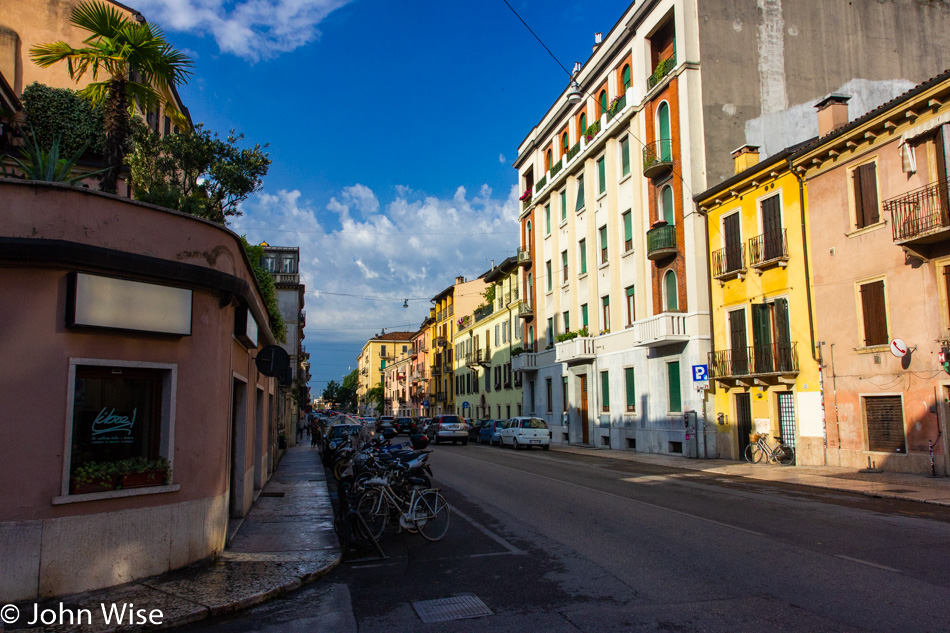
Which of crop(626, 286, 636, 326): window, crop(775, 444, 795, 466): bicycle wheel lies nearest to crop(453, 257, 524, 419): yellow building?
crop(626, 286, 636, 326): window

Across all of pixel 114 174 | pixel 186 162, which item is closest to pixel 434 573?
pixel 114 174

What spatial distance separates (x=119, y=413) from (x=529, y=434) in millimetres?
26272

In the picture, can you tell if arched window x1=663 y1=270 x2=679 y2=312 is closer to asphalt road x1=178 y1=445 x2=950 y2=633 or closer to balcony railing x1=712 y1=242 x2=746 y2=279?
balcony railing x1=712 y1=242 x2=746 y2=279

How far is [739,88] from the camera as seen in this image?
2723 centimetres

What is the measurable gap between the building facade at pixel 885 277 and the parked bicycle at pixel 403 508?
13.6m

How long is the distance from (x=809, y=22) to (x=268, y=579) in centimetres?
3119

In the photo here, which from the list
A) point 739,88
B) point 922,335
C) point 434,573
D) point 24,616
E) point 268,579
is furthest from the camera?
point 739,88

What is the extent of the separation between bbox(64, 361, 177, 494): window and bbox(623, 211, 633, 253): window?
1024 inches

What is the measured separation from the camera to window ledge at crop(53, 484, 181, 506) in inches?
259

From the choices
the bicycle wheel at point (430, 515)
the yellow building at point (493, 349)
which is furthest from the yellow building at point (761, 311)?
the yellow building at point (493, 349)

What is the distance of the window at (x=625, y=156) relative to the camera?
31312 millimetres

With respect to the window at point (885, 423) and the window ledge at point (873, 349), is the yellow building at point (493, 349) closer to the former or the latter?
the window ledge at point (873, 349)

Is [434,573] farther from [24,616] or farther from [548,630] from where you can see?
[24,616]

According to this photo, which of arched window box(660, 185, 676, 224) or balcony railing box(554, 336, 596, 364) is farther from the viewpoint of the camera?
balcony railing box(554, 336, 596, 364)
